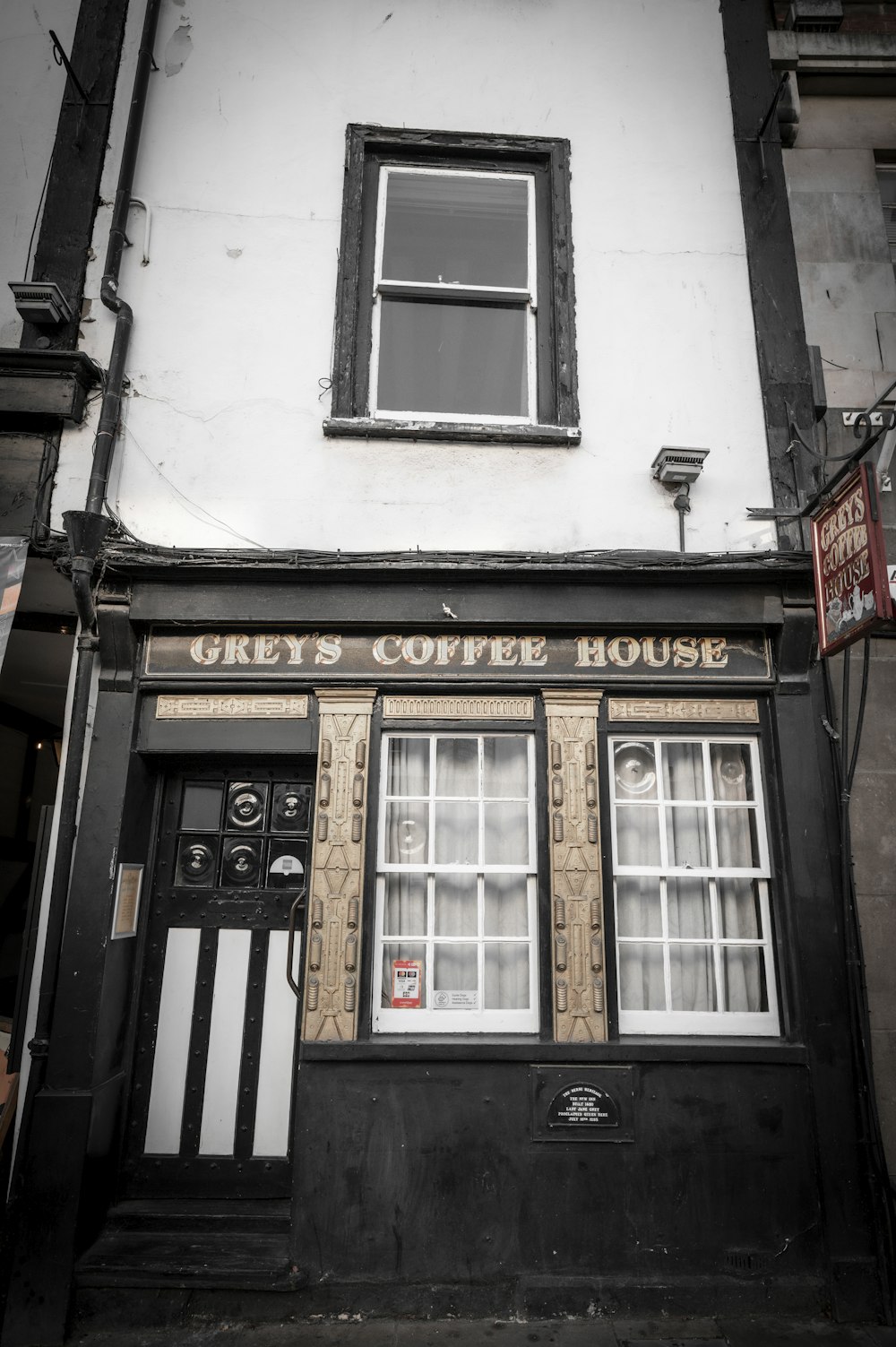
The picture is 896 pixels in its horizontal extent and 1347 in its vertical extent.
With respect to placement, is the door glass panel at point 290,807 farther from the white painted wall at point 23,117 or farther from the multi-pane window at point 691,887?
the white painted wall at point 23,117

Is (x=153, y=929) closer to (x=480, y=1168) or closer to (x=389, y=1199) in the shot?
(x=389, y=1199)

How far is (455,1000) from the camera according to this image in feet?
16.0

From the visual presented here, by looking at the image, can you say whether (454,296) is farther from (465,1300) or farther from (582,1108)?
(465,1300)

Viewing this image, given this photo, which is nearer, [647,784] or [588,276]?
[647,784]

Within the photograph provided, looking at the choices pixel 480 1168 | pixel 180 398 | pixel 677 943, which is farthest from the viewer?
pixel 180 398

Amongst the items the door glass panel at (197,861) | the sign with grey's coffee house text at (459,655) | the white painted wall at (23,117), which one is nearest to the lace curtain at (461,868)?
the sign with grey's coffee house text at (459,655)

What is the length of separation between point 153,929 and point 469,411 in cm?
426

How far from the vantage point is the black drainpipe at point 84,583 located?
465cm

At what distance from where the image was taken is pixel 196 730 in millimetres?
5121

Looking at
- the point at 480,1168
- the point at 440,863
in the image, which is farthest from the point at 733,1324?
the point at 440,863

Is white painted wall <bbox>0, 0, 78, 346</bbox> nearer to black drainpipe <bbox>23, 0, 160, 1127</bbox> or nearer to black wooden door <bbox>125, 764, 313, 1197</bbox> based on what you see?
black drainpipe <bbox>23, 0, 160, 1127</bbox>

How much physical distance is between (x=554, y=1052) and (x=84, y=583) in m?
4.07

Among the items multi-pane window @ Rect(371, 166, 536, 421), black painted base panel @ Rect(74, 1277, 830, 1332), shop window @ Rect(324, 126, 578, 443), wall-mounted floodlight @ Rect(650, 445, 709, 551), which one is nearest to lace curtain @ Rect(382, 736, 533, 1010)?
black painted base panel @ Rect(74, 1277, 830, 1332)

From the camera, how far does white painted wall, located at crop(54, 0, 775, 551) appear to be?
5332 mm
